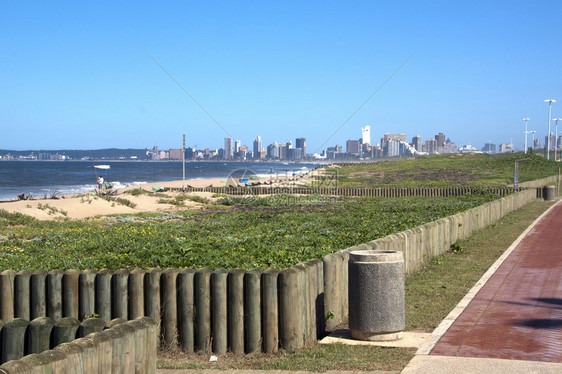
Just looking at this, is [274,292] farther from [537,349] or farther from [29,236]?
[29,236]

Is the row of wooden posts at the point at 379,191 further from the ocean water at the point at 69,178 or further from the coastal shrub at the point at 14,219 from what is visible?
the coastal shrub at the point at 14,219

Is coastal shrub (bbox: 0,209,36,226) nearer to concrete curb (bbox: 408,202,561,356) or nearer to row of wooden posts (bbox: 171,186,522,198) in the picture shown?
concrete curb (bbox: 408,202,561,356)

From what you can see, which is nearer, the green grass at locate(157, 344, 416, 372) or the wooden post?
the green grass at locate(157, 344, 416, 372)

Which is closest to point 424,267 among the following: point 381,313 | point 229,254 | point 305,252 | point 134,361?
point 305,252

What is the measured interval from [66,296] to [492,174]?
67.8m

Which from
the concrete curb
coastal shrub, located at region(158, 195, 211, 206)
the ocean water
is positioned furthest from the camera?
the ocean water

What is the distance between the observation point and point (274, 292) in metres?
8.34

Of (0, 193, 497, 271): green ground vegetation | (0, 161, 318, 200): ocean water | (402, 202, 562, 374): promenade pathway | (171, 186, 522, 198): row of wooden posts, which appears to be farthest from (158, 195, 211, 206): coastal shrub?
(402, 202, 562, 374): promenade pathway

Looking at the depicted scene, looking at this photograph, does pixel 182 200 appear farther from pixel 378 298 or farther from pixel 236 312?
pixel 378 298

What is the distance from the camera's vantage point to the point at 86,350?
17.3 ft

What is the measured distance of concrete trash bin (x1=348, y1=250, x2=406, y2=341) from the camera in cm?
848

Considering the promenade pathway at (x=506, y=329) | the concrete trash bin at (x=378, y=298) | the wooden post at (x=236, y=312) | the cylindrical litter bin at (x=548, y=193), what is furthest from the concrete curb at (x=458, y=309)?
the cylindrical litter bin at (x=548, y=193)

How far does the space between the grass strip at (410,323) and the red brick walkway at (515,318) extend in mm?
483

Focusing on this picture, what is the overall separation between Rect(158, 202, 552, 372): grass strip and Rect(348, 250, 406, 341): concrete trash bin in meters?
0.37
